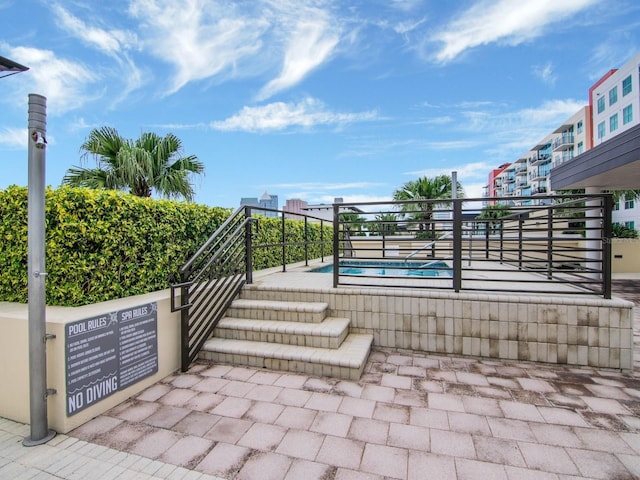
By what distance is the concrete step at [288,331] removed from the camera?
3225mm

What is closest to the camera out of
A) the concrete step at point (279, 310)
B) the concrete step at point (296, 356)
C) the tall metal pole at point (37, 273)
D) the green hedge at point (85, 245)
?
the tall metal pole at point (37, 273)

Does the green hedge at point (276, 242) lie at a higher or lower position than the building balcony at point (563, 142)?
lower

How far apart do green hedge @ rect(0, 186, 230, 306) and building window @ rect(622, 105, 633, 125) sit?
3387 cm

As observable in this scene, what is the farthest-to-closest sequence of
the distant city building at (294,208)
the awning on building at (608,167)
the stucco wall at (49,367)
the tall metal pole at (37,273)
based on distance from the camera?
the distant city building at (294,208) → the awning on building at (608,167) → the stucco wall at (49,367) → the tall metal pole at (37,273)

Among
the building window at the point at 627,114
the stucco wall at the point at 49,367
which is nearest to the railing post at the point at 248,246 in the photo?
the stucco wall at the point at 49,367

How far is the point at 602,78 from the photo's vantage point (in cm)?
2872

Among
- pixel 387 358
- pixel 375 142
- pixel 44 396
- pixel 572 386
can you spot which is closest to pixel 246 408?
pixel 44 396

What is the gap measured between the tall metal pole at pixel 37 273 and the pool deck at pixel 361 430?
0.68 ft

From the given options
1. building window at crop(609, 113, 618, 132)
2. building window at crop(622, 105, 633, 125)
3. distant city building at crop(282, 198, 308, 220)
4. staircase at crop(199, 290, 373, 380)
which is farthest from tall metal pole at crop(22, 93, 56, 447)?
building window at crop(609, 113, 618, 132)

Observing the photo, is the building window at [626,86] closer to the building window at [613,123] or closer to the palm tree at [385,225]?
the building window at [613,123]

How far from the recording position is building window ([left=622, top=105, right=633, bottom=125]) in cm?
2420

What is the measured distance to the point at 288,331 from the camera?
3.32 m

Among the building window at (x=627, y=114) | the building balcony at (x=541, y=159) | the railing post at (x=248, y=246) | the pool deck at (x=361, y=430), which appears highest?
the building balcony at (x=541, y=159)

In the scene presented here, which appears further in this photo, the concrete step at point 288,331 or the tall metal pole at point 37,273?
the concrete step at point 288,331
